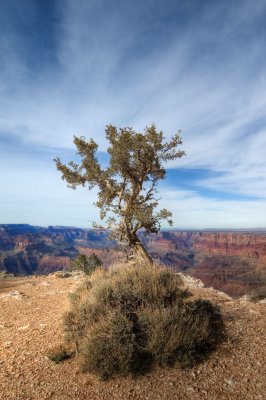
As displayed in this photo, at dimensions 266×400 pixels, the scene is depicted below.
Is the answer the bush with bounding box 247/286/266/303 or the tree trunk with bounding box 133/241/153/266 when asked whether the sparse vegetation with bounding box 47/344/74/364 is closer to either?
the tree trunk with bounding box 133/241/153/266

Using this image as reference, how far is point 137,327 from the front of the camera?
25.9ft

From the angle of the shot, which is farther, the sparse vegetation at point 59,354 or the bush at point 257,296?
the bush at point 257,296

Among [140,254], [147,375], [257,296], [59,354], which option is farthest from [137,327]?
[257,296]

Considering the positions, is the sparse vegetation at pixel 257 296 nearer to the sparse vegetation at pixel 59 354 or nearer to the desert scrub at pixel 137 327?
the desert scrub at pixel 137 327

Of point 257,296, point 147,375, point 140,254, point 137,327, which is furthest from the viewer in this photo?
point 140,254

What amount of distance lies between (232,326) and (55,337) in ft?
18.1

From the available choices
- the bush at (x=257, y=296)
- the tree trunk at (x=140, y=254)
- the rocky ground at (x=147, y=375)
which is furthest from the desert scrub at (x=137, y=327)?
the bush at (x=257, y=296)

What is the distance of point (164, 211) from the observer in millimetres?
16656

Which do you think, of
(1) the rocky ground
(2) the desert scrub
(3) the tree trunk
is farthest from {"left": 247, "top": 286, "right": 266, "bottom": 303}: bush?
(2) the desert scrub

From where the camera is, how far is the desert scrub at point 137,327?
7137mm

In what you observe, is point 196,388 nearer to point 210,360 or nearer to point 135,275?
point 210,360

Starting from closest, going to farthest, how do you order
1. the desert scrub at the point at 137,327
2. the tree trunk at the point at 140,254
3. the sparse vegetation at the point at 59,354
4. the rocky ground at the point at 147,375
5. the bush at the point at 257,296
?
the rocky ground at the point at 147,375 → the desert scrub at the point at 137,327 → the sparse vegetation at the point at 59,354 → the bush at the point at 257,296 → the tree trunk at the point at 140,254

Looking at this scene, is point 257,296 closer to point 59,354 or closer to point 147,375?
point 147,375

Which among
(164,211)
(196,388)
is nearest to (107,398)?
(196,388)
